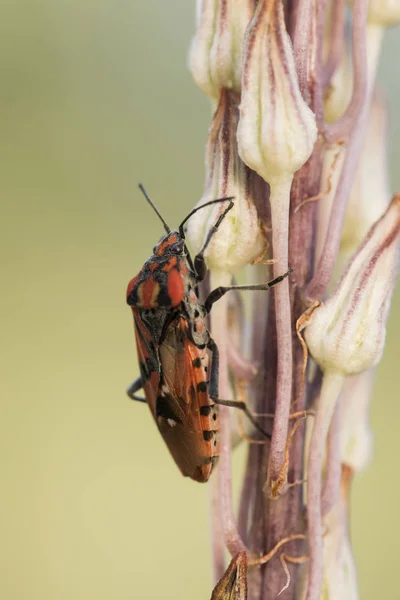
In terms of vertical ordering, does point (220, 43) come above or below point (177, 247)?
above

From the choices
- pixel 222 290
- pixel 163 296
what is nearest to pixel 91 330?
pixel 163 296

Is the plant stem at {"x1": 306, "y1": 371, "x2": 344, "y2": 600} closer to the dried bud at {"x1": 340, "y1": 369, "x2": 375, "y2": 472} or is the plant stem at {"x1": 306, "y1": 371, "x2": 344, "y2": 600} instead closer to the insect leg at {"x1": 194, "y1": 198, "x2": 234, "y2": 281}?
the dried bud at {"x1": 340, "y1": 369, "x2": 375, "y2": 472}

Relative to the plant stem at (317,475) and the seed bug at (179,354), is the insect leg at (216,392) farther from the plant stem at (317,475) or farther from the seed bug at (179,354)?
the plant stem at (317,475)

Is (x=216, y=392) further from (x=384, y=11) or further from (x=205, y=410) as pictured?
(x=384, y=11)

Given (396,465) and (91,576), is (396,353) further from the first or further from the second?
(91,576)

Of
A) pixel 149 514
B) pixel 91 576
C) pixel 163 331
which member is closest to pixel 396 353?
pixel 149 514

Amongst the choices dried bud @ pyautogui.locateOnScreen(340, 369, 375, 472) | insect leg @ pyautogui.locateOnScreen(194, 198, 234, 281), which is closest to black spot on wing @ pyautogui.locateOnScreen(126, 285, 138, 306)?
insect leg @ pyautogui.locateOnScreen(194, 198, 234, 281)
